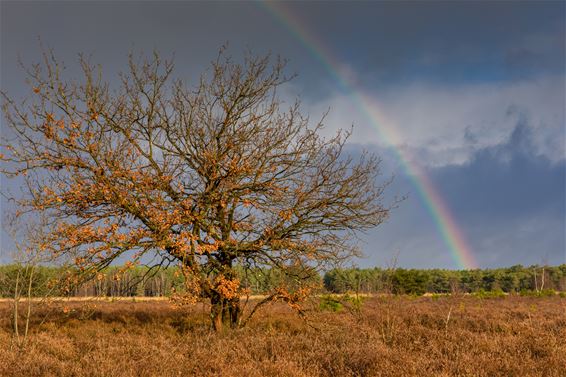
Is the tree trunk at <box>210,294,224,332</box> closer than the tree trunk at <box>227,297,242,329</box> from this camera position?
Yes

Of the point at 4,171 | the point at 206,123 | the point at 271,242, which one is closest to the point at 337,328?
the point at 271,242

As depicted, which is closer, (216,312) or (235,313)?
(216,312)

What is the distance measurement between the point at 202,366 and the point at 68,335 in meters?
9.74

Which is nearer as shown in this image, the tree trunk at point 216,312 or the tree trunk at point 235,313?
the tree trunk at point 216,312

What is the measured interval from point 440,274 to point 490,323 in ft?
354

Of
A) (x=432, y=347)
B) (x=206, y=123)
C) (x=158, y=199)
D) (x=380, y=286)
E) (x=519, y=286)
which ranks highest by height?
(x=206, y=123)

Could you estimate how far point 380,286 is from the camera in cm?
1447

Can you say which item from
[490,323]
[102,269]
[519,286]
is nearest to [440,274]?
[519,286]

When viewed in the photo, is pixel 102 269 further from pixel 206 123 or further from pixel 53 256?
pixel 206 123

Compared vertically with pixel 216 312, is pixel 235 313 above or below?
below

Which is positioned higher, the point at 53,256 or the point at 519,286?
Answer: the point at 53,256

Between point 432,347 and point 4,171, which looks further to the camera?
point 4,171

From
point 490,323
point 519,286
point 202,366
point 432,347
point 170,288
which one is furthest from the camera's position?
point 519,286

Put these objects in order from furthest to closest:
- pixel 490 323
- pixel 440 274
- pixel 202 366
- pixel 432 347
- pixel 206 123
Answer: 1. pixel 440 274
2. pixel 490 323
3. pixel 206 123
4. pixel 432 347
5. pixel 202 366
